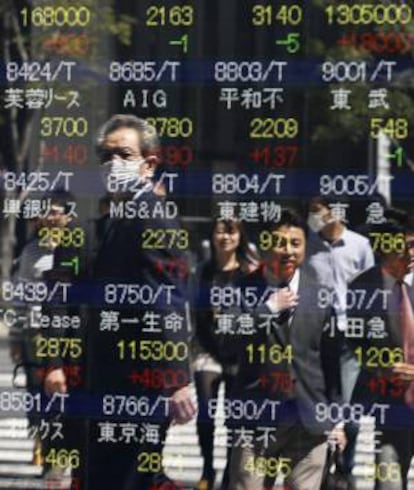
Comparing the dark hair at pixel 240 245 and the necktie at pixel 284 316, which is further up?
the dark hair at pixel 240 245

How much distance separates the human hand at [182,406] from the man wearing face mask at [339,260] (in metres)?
0.44

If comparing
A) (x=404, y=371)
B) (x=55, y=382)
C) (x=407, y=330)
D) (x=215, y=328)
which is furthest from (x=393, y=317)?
(x=55, y=382)

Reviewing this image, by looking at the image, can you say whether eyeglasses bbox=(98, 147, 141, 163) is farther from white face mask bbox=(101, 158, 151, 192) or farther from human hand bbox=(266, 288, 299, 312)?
human hand bbox=(266, 288, 299, 312)

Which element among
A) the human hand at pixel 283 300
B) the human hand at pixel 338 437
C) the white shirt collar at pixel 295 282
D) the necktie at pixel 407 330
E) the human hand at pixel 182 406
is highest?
the white shirt collar at pixel 295 282

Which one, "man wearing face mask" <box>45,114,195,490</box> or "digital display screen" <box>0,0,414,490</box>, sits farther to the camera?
"man wearing face mask" <box>45,114,195,490</box>

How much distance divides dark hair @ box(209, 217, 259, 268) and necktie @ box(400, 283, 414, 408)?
1.41ft

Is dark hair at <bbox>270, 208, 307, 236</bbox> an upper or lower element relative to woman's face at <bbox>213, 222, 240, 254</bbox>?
upper

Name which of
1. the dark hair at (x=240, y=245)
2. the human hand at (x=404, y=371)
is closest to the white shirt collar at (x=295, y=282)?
the dark hair at (x=240, y=245)

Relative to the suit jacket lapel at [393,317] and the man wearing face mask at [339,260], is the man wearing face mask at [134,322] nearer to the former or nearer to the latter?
the man wearing face mask at [339,260]

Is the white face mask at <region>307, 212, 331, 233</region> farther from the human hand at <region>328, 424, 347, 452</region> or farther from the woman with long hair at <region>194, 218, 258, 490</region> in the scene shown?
the human hand at <region>328, 424, 347, 452</region>

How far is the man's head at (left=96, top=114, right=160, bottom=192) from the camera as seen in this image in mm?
5098

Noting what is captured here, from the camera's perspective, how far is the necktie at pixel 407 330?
4969 mm

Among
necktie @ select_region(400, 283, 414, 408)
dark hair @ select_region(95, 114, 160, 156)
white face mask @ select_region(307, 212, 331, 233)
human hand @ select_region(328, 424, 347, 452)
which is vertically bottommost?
human hand @ select_region(328, 424, 347, 452)

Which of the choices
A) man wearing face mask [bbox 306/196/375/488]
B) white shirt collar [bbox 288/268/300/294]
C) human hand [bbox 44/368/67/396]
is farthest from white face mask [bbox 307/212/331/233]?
human hand [bbox 44/368/67/396]
